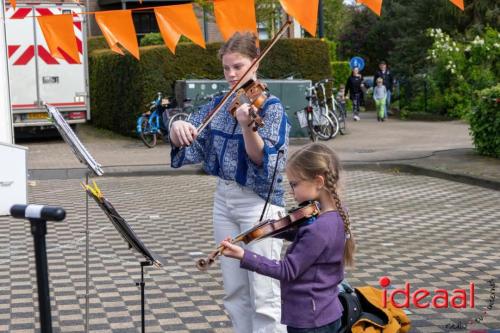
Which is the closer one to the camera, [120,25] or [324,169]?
[324,169]

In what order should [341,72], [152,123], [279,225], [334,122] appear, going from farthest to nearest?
[341,72]
[334,122]
[152,123]
[279,225]

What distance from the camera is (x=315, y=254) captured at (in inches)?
146

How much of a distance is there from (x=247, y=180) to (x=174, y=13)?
225 cm

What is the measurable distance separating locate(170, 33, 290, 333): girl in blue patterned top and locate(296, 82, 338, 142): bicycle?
49.2ft

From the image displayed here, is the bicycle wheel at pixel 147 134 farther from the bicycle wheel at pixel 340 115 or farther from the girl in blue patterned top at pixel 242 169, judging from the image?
the girl in blue patterned top at pixel 242 169

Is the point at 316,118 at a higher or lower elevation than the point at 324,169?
lower

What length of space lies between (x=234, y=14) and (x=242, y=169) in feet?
5.90

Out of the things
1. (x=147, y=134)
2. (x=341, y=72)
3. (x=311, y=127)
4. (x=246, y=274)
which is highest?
(x=246, y=274)

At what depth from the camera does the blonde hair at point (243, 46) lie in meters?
4.27

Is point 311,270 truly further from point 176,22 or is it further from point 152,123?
point 152,123

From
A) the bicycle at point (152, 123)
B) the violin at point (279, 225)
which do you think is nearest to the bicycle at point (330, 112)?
the bicycle at point (152, 123)

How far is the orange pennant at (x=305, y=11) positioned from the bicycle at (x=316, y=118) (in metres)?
14.1

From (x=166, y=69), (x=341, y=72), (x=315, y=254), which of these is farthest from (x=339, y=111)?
(x=315, y=254)

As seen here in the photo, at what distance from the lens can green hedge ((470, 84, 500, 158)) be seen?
15.5 metres
